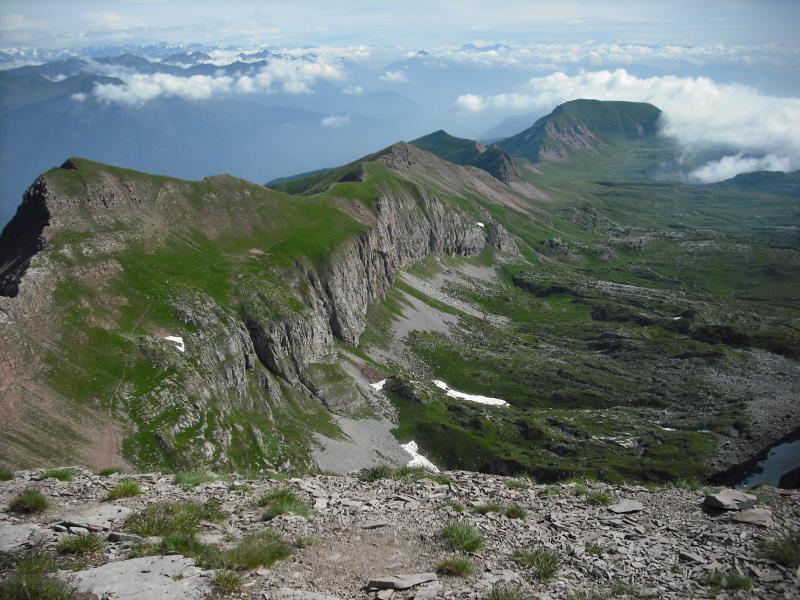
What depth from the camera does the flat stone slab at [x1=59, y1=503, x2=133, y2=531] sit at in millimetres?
17656

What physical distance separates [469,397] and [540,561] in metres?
132

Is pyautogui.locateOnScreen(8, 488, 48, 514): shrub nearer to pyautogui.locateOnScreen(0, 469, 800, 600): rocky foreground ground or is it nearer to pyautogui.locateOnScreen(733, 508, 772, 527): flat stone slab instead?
pyautogui.locateOnScreen(0, 469, 800, 600): rocky foreground ground

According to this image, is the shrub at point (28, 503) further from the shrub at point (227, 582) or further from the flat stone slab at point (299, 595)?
the flat stone slab at point (299, 595)

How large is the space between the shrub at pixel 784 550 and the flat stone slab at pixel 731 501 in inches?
124

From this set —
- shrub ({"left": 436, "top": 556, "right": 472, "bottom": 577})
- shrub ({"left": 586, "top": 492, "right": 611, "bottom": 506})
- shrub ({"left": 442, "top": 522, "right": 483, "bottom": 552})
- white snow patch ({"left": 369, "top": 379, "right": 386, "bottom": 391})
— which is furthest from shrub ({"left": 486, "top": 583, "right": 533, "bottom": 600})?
white snow patch ({"left": 369, "top": 379, "right": 386, "bottom": 391})

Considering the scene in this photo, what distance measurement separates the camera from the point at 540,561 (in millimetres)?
17188

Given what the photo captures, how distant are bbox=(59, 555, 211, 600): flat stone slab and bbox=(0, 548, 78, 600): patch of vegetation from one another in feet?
1.50

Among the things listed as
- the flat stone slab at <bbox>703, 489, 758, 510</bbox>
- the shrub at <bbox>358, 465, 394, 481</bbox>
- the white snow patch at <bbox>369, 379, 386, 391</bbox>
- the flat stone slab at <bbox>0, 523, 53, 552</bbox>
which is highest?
the flat stone slab at <bbox>0, 523, 53, 552</bbox>

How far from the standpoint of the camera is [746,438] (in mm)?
121125

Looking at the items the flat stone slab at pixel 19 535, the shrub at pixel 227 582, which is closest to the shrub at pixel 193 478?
the flat stone slab at pixel 19 535

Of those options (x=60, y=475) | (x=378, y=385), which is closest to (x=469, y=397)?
(x=378, y=385)

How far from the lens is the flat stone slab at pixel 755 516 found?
1998cm

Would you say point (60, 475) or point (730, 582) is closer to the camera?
point (730, 582)

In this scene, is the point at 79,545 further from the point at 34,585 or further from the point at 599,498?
the point at 599,498
